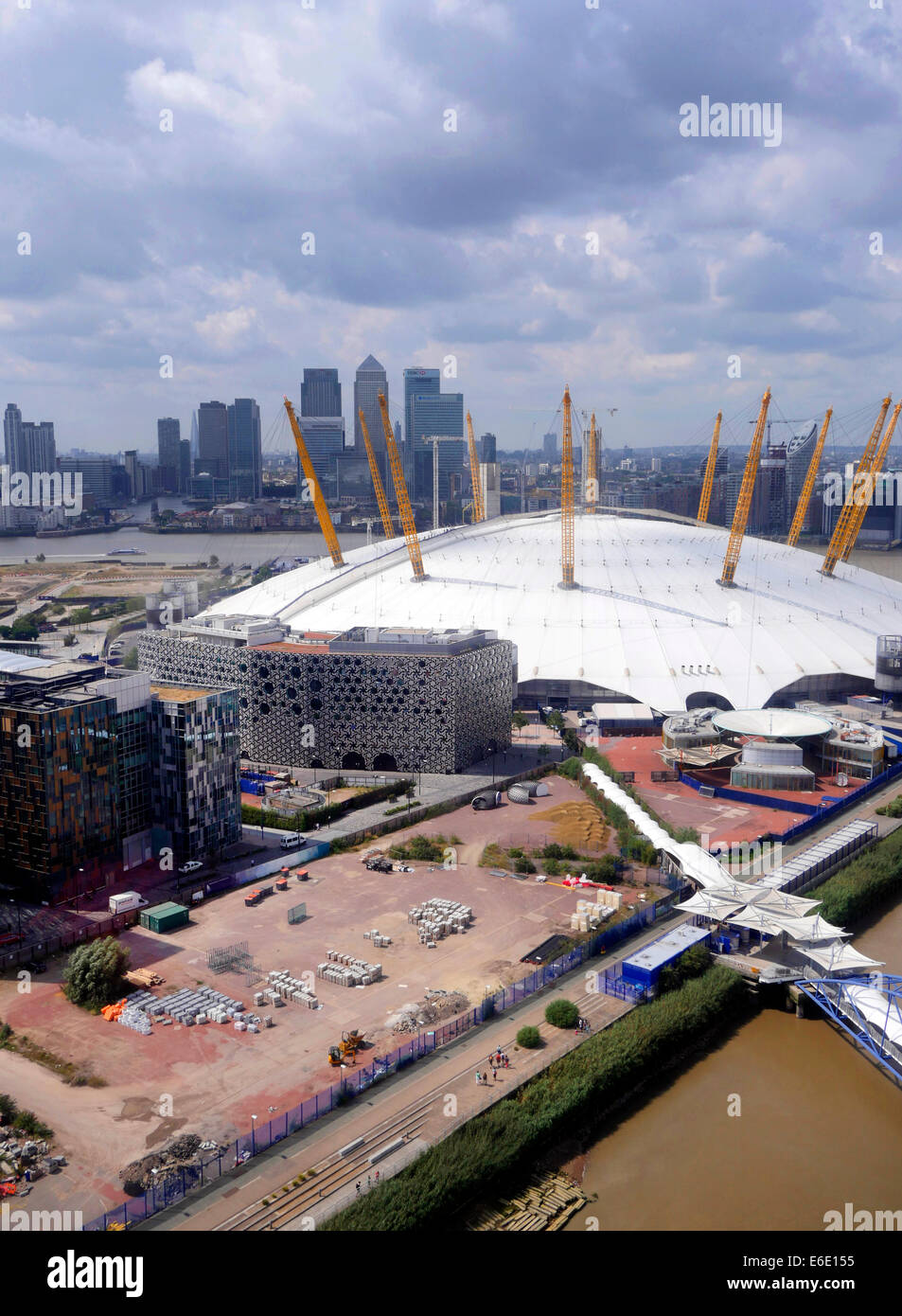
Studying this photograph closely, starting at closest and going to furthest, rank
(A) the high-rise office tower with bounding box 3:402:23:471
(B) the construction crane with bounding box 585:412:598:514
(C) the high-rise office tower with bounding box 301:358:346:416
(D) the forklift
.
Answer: (D) the forklift → (B) the construction crane with bounding box 585:412:598:514 → (A) the high-rise office tower with bounding box 3:402:23:471 → (C) the high-rise office tower with bounding box 301:358:346:416

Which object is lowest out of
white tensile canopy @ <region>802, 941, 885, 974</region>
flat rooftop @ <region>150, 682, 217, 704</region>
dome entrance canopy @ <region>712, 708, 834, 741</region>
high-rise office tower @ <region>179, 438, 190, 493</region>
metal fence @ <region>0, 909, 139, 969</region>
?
white tensile canopy @ <region>802, 941, 885, 974</region>

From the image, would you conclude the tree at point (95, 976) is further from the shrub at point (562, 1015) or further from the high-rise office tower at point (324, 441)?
the high-rise office tower at point (324, 441)

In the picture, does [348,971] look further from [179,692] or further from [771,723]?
[771,723]

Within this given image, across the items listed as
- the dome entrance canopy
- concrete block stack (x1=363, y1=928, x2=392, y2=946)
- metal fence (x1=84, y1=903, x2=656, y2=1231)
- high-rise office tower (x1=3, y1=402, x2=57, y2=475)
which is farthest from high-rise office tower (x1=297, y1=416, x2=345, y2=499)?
metal fence (x1=84, y1=903, x2=656, y2=1231)

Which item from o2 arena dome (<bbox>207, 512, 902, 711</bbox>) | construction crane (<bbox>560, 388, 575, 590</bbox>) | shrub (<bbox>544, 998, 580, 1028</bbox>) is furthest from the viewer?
construction crane (<bbox>560, 388, 575, 590</bbox>)

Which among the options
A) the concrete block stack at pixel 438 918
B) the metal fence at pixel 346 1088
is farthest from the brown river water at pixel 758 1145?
the concrete block stack at pixel 438 918

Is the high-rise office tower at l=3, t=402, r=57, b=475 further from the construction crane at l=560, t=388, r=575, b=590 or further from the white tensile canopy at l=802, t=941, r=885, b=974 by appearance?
the white tensile canopy at l=802, t=941, r=885, b=974
